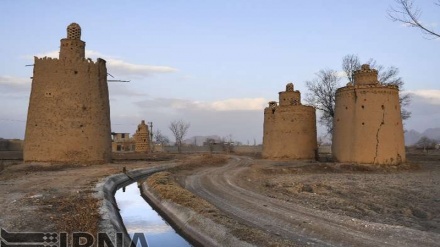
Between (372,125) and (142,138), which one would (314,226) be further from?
(142,138)

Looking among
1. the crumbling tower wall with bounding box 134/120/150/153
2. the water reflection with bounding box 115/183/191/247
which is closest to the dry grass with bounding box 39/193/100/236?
the water reflection with bounding box 115/183/191/247

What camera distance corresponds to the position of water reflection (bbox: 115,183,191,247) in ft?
34.0

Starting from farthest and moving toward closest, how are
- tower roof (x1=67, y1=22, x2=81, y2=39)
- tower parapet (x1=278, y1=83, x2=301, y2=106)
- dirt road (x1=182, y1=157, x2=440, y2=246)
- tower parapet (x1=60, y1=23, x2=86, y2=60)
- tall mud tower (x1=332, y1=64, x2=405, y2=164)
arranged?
tower parapet (x1=278, y1=83, x2=301, y2=106), tall mud tower (x1=332, y1=64, x2=405, y2=164), tower roof (x1=67, y1=22, x2=81, y2=39), tower parapet (x1=60, y1=23, x2=86, y2=60), dirt road (x1=182, y1=157, x2=440, y2=246)

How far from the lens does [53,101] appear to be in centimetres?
2753

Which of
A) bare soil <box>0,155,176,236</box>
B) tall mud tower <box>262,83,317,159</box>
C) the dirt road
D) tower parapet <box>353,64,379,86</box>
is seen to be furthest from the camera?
tall mud tower <box>262,83,317,159</box>

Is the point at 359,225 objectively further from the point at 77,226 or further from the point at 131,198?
the point at 131,198

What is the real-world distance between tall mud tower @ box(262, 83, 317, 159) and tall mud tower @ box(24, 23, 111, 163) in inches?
641

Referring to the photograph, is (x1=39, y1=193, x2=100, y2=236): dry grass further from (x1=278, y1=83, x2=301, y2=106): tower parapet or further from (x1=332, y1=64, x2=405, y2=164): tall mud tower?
(x1=278, y1=83, x2=301, y2=106): tower parapet

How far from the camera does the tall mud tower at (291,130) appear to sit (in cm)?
3738

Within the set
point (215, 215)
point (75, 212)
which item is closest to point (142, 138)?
point (215, 215)

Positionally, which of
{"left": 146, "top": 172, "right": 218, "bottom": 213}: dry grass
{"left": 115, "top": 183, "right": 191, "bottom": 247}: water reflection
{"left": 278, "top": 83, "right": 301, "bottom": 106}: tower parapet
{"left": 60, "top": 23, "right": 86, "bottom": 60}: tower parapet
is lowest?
{"left": 115, "top": 183, "right": 191, "bottom": 247}: water reflection

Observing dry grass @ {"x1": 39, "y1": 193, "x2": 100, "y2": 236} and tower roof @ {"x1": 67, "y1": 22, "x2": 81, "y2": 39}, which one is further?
tower roof @ {"x1": 67, "y1": 22, "x2": 81, "y2": 39}

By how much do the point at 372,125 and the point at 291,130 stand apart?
9527 millimetres

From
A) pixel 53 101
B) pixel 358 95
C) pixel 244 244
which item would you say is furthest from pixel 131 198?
pixel 358 95
